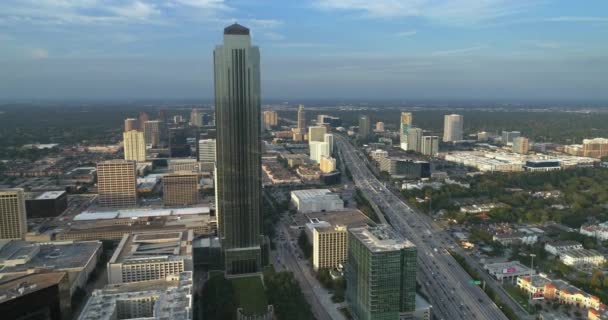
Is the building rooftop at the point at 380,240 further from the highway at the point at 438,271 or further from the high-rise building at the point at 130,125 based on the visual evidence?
the high-rise building at the point at 130,125

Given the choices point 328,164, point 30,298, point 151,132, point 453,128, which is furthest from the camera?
point 453,128

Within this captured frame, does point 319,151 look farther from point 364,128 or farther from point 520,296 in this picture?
point 520,296

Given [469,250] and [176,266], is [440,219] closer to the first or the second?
[469,250]

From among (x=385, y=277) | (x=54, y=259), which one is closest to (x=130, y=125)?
(x=54, y=259)

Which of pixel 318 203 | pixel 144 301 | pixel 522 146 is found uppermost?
pixel 522 146

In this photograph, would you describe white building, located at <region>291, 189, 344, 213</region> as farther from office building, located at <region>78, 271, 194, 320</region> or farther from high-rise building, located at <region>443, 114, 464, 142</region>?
high-rise building, located at <region>443, 114, 464, 142</region>

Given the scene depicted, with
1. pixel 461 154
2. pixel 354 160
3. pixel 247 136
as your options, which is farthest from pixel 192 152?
pixel 247 136

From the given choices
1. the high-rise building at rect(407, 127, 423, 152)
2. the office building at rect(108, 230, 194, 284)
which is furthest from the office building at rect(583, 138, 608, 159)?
the office building at rect(108, 230, 194, 284)

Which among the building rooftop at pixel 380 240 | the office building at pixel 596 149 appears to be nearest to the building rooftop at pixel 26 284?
the building rooftop at pixel 380 240
